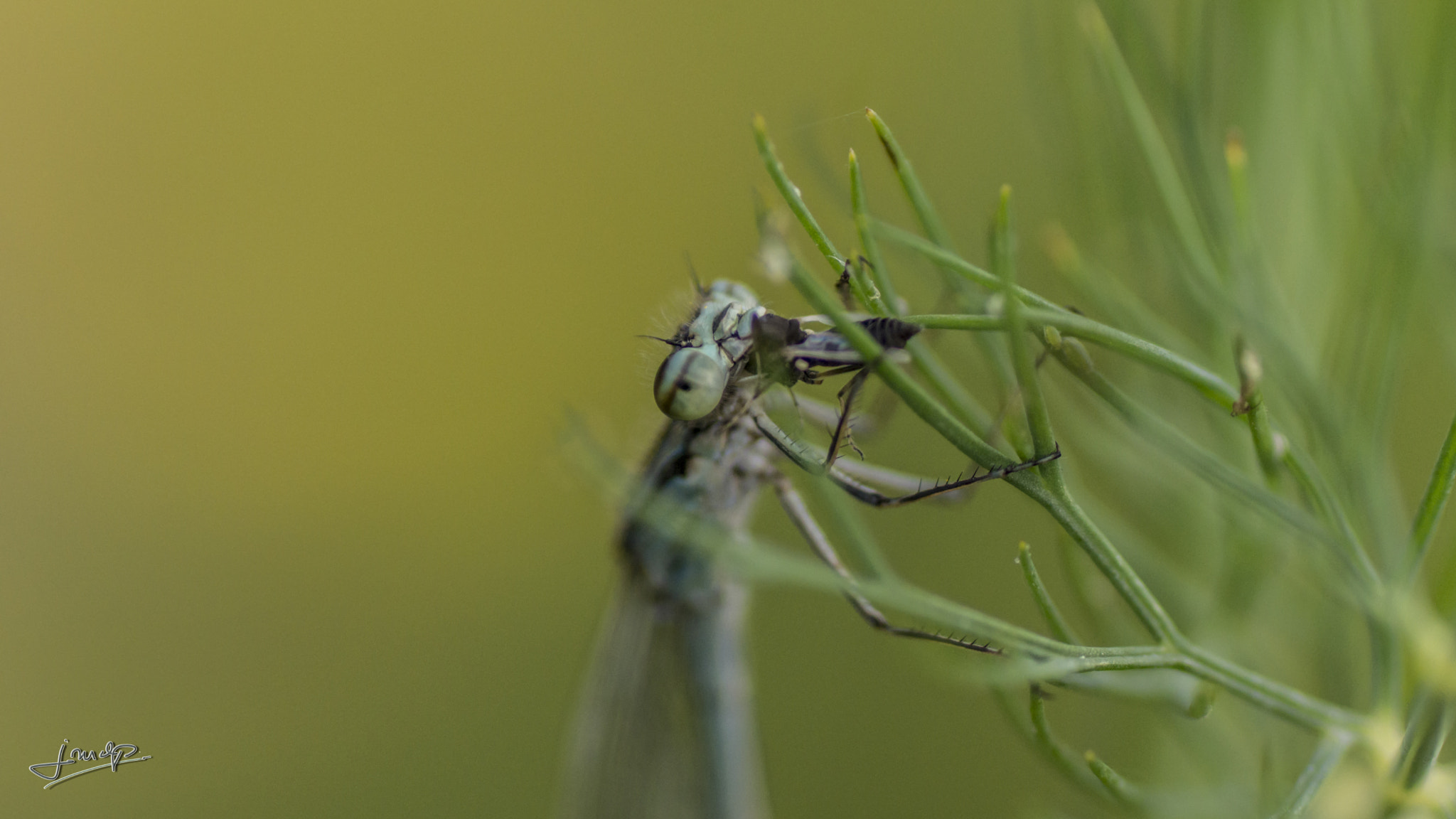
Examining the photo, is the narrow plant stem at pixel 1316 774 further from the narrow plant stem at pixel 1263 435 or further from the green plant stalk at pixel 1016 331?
the green plant stalk at pixel 1016 331

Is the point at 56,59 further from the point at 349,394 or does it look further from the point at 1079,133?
the point at 1079,133

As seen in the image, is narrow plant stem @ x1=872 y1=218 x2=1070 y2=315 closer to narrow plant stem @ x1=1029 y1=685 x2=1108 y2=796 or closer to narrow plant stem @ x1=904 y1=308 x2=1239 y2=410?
narrow plant stem @ x1=904 y1=308 x2=1239 y2=410

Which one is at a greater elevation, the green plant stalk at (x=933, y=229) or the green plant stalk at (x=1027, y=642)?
the green plant stalk at (x=933, y=229)

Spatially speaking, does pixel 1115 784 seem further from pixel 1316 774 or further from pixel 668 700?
pixel 668 700

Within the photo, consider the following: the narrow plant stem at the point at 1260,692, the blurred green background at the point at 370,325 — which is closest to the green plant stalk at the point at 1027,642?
the narrow plant stem at the point at 1260,692

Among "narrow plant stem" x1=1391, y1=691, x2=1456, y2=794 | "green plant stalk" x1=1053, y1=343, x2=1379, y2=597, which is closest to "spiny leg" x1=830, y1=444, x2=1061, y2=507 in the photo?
"green plant stalk" x1=1053, y1=343, x2=1379, y2=597

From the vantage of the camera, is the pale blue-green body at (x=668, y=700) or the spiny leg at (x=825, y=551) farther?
the pale blue-green body at (x=668, y=700)

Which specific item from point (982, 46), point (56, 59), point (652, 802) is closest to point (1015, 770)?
point (652, 802)
